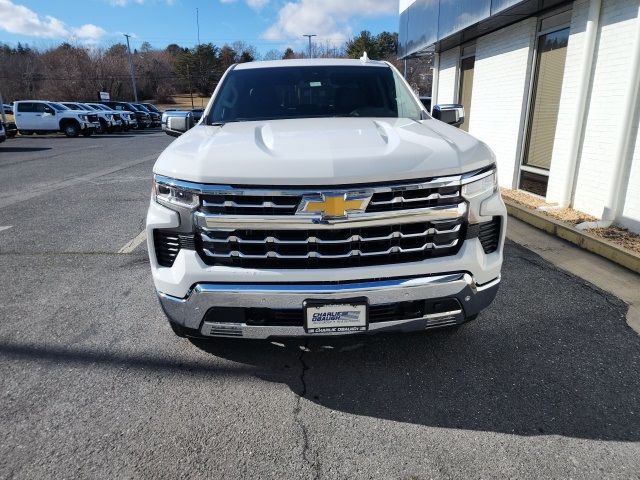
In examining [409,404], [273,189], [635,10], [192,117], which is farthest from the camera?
[635,10]

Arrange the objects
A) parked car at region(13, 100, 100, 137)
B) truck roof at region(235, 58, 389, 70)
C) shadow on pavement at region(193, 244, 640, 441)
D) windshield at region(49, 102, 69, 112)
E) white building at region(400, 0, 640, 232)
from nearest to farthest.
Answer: shadow on pavement at region(193, 244, 640, 441), truck roof at region(235, 58, 389, 70), white building at region(400, 0, 640, 232), parked car at region(13, 100, 100, 137), windshield at region(49, 102, 69, 112)

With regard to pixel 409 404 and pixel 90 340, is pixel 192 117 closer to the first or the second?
pixel 90 340

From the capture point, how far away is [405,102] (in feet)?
12.5

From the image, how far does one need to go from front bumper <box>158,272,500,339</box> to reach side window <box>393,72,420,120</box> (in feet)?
5.47

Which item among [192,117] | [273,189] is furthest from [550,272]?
[192,117]

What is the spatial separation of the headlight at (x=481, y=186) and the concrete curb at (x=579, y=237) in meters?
2.69

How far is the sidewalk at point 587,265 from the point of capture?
380 centimetres

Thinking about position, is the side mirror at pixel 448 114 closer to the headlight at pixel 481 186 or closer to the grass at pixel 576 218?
the headlight at pixel 481 186

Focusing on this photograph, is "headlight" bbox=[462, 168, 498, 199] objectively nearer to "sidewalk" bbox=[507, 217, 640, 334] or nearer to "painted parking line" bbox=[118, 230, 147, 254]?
"sidewalk" bbox=[507, 217, 640, 334]

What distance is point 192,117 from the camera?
4305mm

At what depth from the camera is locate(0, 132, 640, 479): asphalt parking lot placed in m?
2.10

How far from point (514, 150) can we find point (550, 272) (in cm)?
434

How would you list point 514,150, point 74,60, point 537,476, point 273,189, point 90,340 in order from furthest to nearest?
1. point 74,60
2. point 514,150
3. point 90,340
4. point 273,189
5. point 537,476

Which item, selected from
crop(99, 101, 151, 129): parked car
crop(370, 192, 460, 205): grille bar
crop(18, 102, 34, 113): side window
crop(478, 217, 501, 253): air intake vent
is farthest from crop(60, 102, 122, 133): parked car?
crop(478, 217, 501, 253): air intake vent
